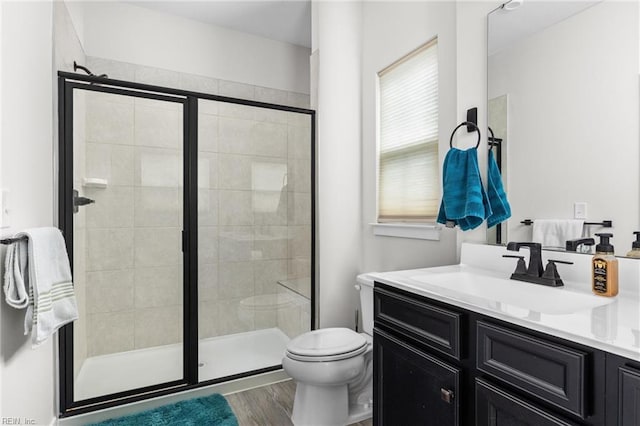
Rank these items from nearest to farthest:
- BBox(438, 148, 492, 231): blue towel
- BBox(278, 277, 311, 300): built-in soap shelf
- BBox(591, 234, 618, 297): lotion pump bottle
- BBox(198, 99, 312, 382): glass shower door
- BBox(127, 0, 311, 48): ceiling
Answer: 1. BBox(591, 234, 618, 297): lotion pump bottle
2. BBox(438, 148, 492, 231): blue towel
3. BBox(198, 99, 312, 382): glass shower door
4. BBox(278, 277, 311, 300): built-in soap shelf
5. BBox(127, 0, 311, 48): ceiling

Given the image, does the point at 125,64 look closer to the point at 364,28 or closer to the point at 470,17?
the point at 364,28

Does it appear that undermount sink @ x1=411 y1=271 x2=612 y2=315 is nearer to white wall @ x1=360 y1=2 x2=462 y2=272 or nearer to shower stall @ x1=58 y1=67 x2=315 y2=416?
white wall @ x1=360 y1=2 x2=462 y2=272

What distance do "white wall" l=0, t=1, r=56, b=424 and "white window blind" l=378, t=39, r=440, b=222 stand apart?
1.77 meters

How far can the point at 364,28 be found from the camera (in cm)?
244

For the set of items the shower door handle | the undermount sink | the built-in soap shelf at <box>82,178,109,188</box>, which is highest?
the built-in soap shelf at <box>82,178,109,188</box>

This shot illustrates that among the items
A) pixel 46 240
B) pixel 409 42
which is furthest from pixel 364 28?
pixel 46 240

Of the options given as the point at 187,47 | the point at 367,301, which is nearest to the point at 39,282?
the point at 367,301

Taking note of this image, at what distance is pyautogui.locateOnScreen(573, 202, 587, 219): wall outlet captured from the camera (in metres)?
1.24

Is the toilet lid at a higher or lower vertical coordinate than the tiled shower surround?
lower

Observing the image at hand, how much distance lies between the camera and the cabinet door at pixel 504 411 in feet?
2.69

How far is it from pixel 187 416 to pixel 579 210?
2.04m

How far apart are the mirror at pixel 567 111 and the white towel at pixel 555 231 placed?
0.06ft

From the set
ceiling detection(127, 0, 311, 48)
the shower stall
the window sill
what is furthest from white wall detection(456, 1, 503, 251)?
ceiling detection(127, 0, 311, 48)

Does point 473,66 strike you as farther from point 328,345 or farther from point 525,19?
point 328,345
